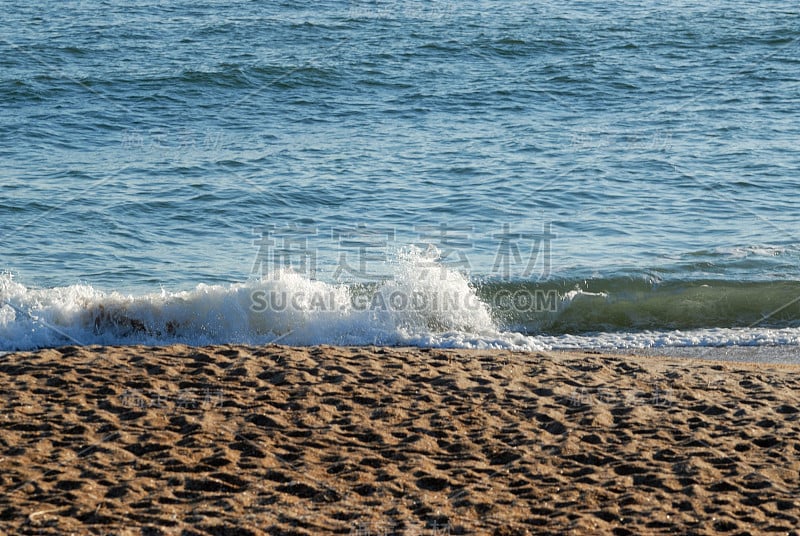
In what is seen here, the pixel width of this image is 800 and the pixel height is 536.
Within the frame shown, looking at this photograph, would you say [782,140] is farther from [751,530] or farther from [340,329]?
[751,530]

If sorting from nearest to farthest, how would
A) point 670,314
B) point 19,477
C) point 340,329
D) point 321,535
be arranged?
point 321,535 < point 19,477 < point 340,329 < point 670,314

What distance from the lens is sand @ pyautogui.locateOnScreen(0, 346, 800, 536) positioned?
17.7ft

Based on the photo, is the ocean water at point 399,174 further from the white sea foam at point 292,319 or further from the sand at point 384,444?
the sand at point 384,444

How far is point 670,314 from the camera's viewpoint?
11.3m

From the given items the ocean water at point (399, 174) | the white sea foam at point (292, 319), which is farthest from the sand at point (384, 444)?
the ocean water at point (399, 174)

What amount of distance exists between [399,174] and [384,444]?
9.96 meters

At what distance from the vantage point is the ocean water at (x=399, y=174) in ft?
35.4

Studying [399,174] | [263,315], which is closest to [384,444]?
[263,315]

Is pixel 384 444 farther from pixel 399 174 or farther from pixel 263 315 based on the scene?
pixel 399 174

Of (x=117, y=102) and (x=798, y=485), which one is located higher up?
(x=117, y=102)

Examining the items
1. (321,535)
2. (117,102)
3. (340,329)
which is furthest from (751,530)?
(117,102)

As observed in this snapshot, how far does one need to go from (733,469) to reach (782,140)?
1381 centimetres

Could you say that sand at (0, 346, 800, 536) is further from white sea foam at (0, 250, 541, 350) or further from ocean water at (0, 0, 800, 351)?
ocean water at (0, 0, 800, 351)

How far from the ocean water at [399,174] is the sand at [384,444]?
2.30 meters
